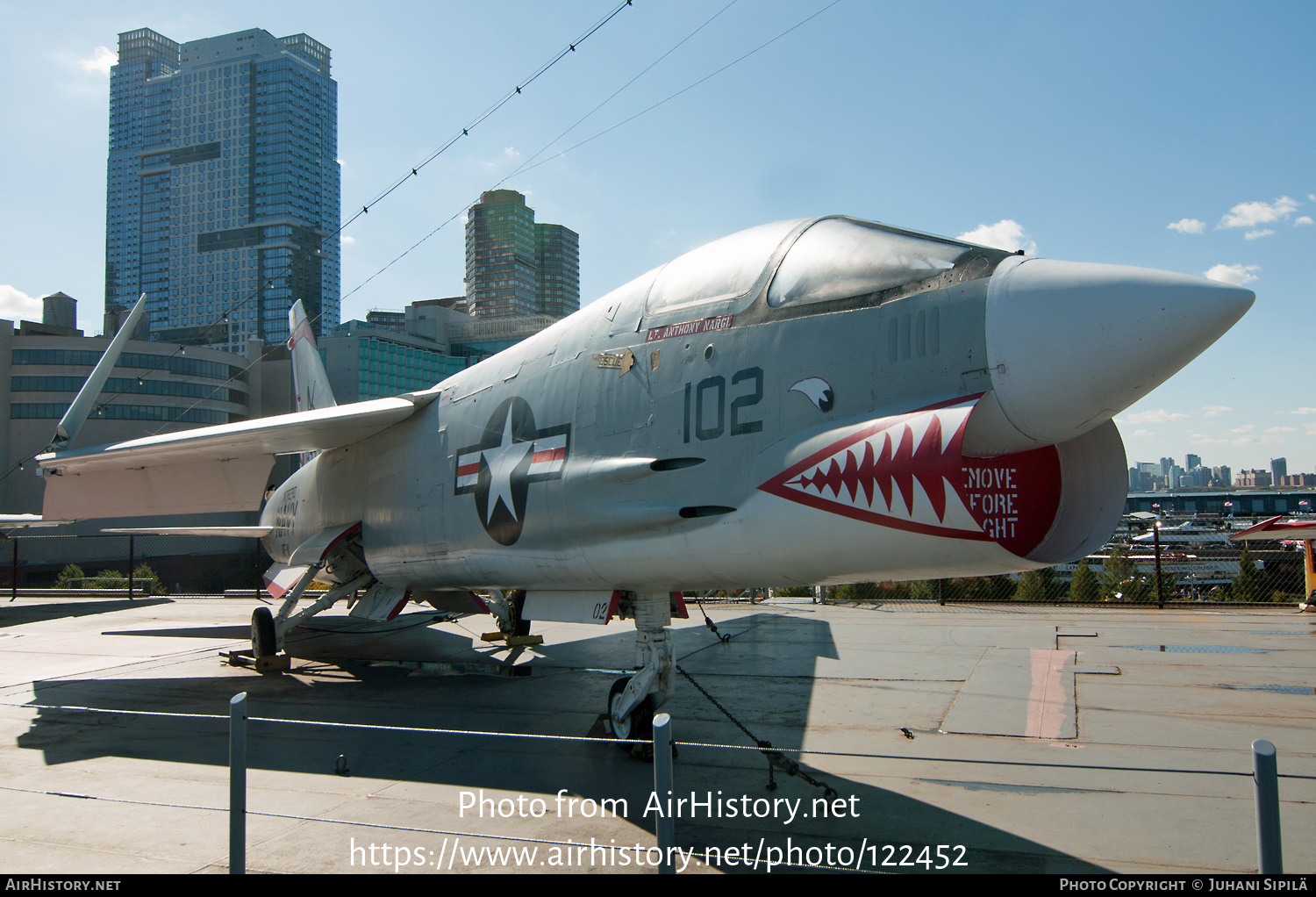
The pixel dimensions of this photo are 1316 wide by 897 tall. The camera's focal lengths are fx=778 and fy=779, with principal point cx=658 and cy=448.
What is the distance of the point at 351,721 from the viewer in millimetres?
8070

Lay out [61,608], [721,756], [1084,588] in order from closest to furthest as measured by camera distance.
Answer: [721,756] → [1084,588] → [61,608]

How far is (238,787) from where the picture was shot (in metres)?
3.96

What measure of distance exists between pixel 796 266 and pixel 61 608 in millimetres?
24113

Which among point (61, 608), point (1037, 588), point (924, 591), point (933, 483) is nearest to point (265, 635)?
point (933, 483)

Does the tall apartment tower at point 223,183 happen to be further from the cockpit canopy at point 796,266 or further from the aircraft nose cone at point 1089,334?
the aircraft nose cone at point 1089,334

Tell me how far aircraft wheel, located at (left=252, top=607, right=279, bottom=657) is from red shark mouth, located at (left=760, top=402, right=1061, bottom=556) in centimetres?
945

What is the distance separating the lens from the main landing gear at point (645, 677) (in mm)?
6305

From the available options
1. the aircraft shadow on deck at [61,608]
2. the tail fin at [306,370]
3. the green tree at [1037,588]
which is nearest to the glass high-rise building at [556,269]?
the aircraft shadow on deck at [61,608]

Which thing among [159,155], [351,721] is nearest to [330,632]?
[351,721]

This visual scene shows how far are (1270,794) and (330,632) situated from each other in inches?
619

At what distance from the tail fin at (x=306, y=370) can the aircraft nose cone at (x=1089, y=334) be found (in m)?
12.8

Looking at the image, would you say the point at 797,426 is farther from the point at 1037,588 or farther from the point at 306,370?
the point at 1037,588

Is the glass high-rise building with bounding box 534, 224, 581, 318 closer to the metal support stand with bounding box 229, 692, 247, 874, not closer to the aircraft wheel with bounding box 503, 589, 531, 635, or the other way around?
the aircraft wheel with bounding box 503, 589, 531, 635

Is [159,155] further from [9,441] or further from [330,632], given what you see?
[330,632]
